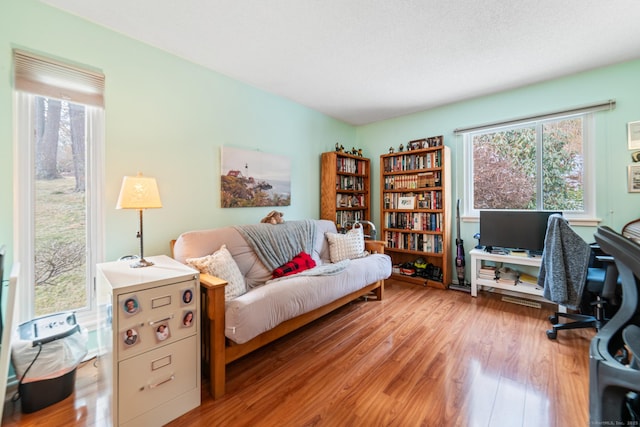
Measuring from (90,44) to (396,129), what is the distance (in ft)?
11.6

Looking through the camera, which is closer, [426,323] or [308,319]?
[308,319]

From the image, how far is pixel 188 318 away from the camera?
4.69 feet

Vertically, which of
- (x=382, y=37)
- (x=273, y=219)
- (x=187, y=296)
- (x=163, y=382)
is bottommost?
(x=163, y=382)

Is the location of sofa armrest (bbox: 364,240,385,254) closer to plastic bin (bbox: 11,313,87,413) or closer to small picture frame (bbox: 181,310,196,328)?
small picture frame (bbox: 181,310,196,328)

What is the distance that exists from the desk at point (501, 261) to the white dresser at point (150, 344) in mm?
2992

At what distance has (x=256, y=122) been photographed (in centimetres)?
291

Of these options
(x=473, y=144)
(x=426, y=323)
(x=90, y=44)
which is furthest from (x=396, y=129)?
(x=90, y=44)

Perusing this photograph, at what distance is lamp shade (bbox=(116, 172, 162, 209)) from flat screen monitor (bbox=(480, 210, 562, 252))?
3293 mm

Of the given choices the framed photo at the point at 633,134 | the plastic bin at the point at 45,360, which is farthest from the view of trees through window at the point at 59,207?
the framed photo at the point at 633,134

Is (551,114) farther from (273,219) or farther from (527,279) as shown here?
(273,219)

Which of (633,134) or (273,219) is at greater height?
(633,134)

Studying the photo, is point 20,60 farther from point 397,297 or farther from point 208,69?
point 397,297

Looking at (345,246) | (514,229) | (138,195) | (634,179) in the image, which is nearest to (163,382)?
(138,195)

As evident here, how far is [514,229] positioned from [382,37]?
2.43 metres
